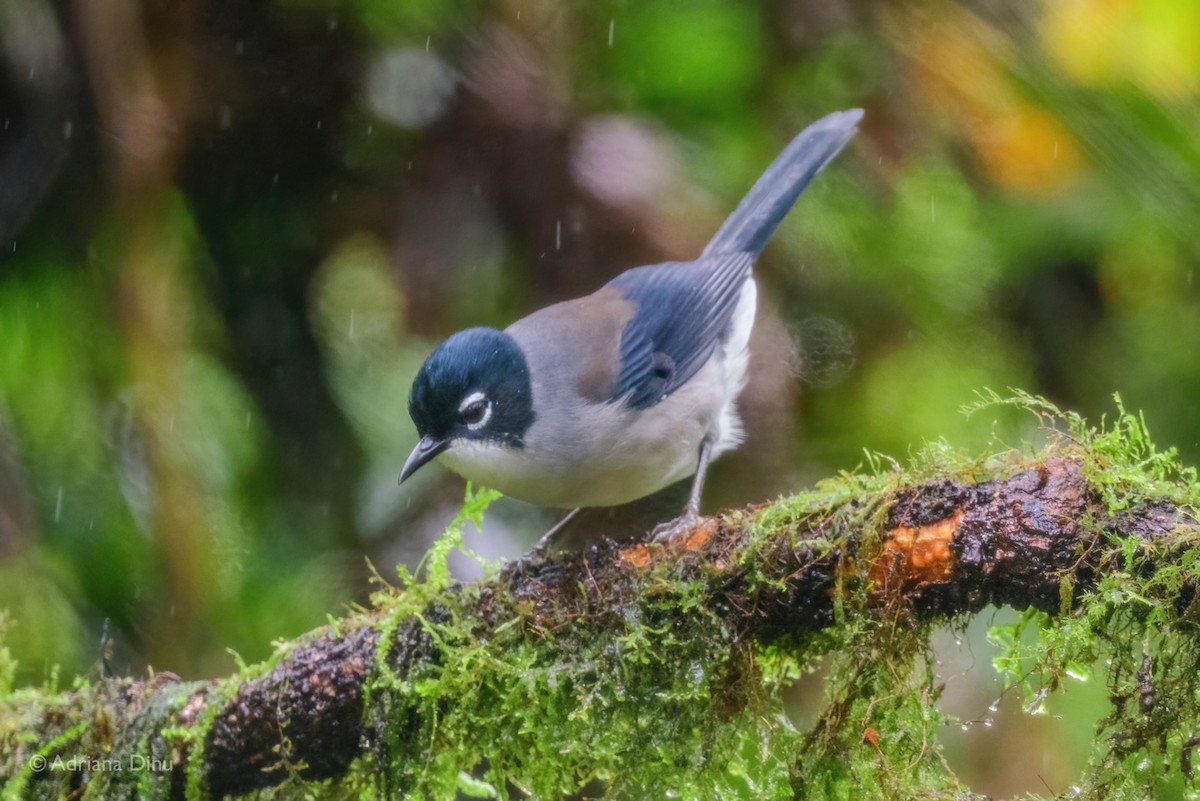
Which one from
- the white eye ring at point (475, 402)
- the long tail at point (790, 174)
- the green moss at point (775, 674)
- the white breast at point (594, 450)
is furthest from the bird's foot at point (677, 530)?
the long tail at point (790, 174)

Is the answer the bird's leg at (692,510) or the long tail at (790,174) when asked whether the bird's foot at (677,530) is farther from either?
the long tail at (790,174)

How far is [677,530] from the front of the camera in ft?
9.90

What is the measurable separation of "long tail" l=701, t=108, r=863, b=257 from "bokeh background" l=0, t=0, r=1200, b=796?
0.10 meters

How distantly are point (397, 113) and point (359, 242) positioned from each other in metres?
0.50

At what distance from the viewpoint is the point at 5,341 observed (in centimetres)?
400

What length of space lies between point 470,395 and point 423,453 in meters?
0.23

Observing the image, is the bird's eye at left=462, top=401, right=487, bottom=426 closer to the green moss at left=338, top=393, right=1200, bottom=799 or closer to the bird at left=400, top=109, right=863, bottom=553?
the bird at left=400, top=109, right=863, bottom=553

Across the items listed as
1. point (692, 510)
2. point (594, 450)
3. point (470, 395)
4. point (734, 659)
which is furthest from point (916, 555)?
point (470, 395)

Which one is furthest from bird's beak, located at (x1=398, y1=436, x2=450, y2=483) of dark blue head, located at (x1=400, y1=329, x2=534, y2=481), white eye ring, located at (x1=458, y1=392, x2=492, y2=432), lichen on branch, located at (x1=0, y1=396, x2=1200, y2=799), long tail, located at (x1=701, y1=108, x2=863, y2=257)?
long tail, located at (x1=701, y1=108, x2=863, y2=257)

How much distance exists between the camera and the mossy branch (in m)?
2.21

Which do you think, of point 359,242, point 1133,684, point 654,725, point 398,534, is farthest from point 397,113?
point 1133,684

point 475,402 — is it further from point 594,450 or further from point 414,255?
point 414,255

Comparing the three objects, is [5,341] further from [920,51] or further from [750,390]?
[920,51]

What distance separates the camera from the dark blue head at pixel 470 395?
3.41 meters
